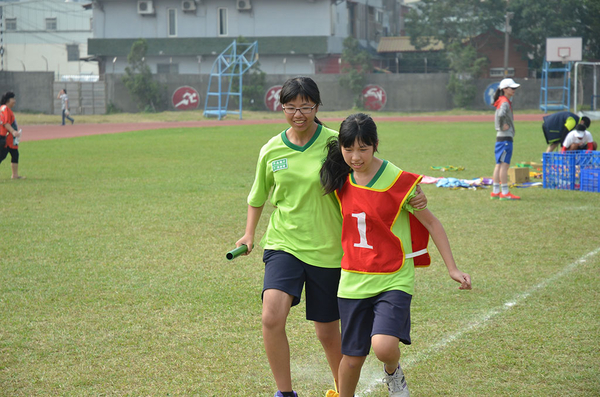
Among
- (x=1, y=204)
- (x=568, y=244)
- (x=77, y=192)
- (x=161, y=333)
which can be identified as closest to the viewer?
(x=161, y=333)

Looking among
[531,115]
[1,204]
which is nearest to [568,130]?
[1,204]

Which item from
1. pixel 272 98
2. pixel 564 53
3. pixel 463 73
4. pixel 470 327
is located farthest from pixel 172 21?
pixel 470 327

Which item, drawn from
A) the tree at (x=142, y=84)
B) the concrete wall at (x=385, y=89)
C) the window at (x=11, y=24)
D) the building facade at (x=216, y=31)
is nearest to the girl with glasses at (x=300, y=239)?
the concrete wall at (x=385, y=89)

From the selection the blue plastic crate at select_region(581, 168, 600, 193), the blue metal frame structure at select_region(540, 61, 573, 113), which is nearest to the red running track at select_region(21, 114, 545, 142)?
the blue metal frame structure at select_region(540, 61, 573, 113)

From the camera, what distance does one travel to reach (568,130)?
44.8 feet

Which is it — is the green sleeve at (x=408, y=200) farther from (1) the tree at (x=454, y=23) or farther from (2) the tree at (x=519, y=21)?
(2) the tree at (x=519, y=21)

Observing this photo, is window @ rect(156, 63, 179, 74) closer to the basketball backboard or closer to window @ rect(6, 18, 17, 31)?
window @ rect(6, 18, 17, 31)

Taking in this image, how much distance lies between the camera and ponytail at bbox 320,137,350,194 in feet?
12.2

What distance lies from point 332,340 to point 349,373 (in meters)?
0.47

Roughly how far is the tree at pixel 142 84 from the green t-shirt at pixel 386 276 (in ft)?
143

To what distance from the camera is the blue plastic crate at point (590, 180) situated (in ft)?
40.9

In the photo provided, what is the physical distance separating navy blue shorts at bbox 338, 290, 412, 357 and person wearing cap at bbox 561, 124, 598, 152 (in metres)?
10.7

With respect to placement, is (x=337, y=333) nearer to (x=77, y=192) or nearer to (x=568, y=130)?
(x=77, y=192)

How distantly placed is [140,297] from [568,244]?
496 centimetres
